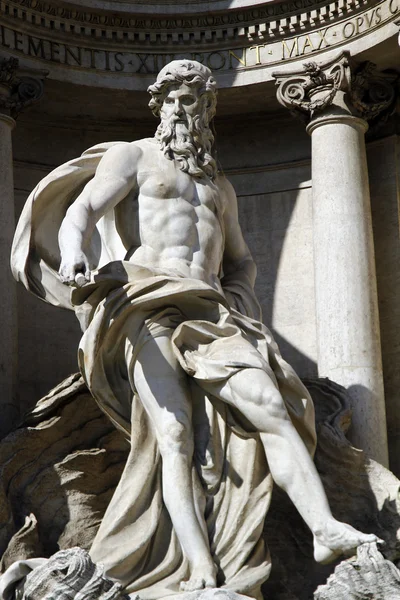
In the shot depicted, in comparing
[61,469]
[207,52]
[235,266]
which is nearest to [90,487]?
[61,469]

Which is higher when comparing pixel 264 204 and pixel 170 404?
pixel 264 204

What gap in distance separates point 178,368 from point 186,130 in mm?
1629

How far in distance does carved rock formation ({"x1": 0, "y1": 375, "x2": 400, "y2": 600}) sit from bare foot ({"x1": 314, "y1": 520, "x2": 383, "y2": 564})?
133 cm

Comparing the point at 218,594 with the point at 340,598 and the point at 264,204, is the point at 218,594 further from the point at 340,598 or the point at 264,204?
the point at 264,204

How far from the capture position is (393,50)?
13094 millimetres

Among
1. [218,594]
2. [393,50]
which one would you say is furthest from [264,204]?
[218,594]

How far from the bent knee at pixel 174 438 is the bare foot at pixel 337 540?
38.8 inches

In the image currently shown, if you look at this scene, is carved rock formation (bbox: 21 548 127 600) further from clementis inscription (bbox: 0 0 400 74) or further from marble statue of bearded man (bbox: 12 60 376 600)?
clementis inscription (bbox: 0 0 400 74)

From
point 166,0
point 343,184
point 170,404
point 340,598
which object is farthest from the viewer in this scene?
point 166,0

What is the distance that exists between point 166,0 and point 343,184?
2.14 meters

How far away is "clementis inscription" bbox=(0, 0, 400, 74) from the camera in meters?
13.3

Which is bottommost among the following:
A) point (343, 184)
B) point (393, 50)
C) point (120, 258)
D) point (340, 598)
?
point (340, 598)

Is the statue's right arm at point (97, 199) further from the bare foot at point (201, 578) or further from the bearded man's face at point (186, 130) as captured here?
the bare foot at point (201, 578)

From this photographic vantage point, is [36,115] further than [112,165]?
Yes
